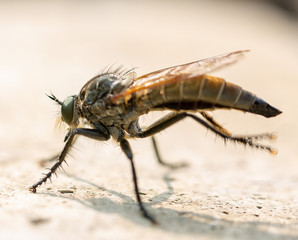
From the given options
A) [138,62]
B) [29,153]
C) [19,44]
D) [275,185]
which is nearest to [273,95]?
[138,62]

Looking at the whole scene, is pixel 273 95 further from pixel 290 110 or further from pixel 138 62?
pixel 138 62

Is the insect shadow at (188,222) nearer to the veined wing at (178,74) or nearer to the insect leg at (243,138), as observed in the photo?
the insect leg at (243,138)

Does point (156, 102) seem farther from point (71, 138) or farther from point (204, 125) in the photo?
point (71, 138)

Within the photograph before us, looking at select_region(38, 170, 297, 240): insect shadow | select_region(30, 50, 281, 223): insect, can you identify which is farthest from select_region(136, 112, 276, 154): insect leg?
select_region(38, 170, 297, 240): insect shadow

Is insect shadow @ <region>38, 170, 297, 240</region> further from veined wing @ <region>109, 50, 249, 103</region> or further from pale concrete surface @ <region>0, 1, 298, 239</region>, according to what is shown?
veined wing @ <region>109, 50, 249, 103</region>

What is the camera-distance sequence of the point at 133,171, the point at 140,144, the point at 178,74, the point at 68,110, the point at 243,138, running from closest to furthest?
the point at 133,171, the point at 178,74, the point at 243,138, the point at 68,110, the point at 140,144

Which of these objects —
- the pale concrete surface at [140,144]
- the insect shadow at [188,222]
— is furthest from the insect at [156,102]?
the pale concrete surface at [140,144]

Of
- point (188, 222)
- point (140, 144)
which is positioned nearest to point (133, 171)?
point (188, 222)
